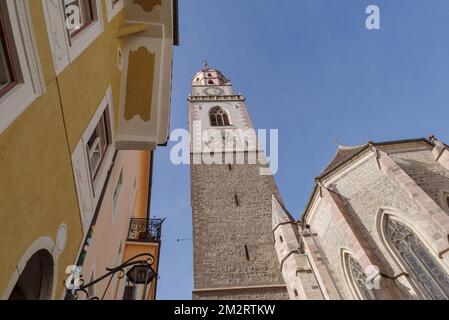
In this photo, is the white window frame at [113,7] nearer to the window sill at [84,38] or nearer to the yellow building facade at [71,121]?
the yellow building facade at [71,121]

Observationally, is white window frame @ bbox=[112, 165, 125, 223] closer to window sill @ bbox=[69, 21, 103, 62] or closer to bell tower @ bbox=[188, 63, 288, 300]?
window sill @ bbox=[69, 21, 103, 62]

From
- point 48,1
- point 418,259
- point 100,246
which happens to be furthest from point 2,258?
point 418,259

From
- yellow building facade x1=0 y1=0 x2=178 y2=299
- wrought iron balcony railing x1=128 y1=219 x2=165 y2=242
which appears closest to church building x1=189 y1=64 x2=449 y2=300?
wrought iron balcony railing x1=128 y1=219 x2=165 y2=242

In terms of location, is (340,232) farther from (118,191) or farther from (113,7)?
(113,7)

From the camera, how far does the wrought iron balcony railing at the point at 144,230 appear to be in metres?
9.95

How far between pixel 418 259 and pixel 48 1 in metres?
11.9

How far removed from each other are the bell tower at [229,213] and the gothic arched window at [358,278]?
12.7ft

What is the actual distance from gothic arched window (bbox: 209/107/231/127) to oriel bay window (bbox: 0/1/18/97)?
24.3 meters

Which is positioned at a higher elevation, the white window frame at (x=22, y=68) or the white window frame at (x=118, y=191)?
the white window frame at (x=118, y=191)

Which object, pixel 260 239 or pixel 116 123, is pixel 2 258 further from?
pixel 260 239

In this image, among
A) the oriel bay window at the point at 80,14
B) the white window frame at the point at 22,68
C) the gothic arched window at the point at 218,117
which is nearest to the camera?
the white window frame at the point at 22,68

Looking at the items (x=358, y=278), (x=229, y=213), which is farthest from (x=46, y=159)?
(x=229, y=213)

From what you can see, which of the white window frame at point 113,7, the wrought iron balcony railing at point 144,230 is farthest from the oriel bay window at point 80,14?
the wrought iron balcony railing at point 144,230

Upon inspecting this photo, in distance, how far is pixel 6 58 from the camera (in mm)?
3068
